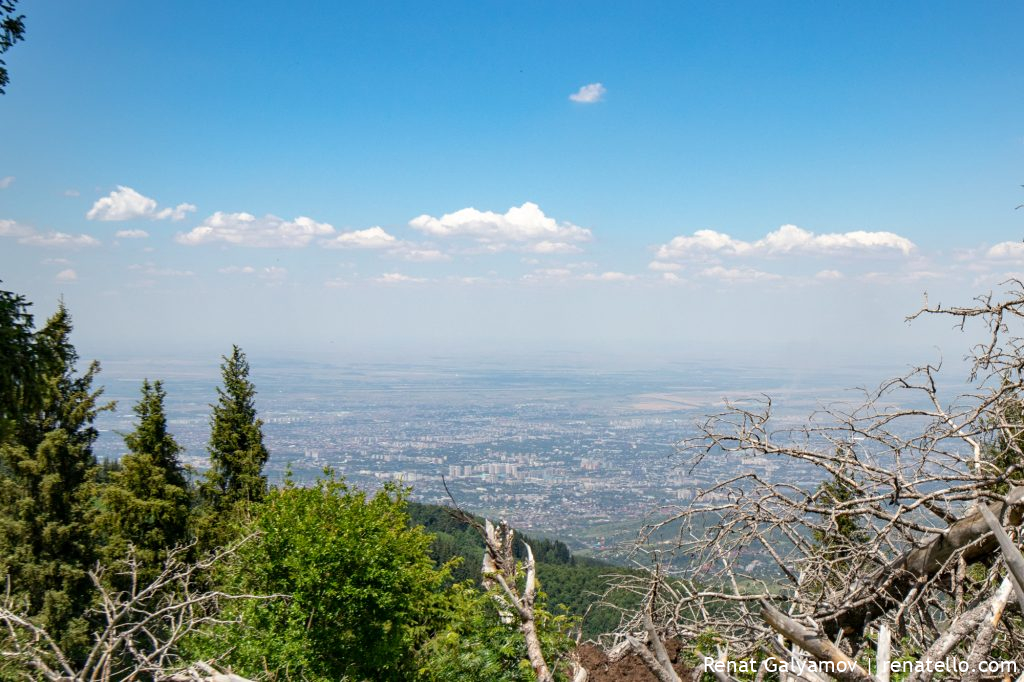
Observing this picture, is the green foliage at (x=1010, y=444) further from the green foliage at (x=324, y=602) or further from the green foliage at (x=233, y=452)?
the green foliage at (x=233, y=452)

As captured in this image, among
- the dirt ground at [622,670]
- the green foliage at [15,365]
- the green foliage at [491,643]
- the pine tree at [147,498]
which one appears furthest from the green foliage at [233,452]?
the dirt ground at [622,670]

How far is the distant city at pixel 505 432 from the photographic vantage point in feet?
173

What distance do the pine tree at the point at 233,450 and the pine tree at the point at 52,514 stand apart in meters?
5.24

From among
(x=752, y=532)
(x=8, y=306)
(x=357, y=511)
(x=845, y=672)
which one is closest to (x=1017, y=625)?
(x=752, y=532)

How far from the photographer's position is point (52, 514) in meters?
14.7

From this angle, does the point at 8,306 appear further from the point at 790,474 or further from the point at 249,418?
the point at 249,418

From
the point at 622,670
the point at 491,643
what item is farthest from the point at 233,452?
the point at 622,670

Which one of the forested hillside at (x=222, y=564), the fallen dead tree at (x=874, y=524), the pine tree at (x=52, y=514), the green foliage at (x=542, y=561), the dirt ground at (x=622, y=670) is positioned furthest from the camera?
the green foliage at (x=542, y=561)

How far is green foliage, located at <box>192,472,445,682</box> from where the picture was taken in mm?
10148

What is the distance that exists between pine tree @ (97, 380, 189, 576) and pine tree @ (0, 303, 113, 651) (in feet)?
3.96

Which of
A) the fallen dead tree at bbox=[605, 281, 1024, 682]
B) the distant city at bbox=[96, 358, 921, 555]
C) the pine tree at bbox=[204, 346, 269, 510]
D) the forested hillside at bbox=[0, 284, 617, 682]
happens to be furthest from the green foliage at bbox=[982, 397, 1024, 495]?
→ the pine tree at bbox=[204, 346, 269, 510]

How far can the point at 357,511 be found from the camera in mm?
12625

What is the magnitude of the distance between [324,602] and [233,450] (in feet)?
37.9

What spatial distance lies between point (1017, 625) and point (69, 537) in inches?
686
